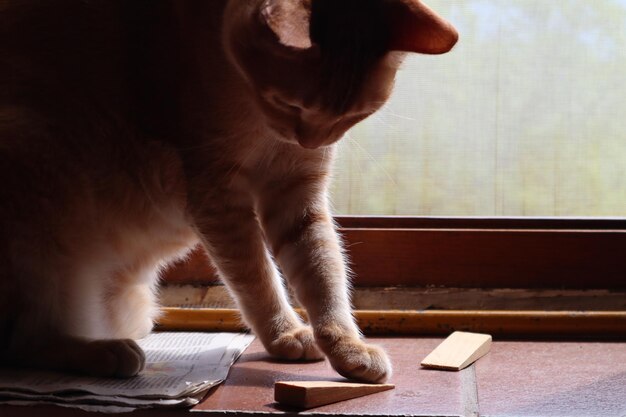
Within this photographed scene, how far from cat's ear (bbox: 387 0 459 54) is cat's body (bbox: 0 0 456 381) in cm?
5

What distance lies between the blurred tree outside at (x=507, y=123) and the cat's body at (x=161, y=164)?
33cm

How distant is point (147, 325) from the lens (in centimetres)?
159

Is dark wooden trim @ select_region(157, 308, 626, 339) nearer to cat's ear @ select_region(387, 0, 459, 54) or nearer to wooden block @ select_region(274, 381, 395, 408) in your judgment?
wooden block @ select_region(274, 381, 395, 408)

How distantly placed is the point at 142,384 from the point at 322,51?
54 cm

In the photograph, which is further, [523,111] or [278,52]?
[523,111]

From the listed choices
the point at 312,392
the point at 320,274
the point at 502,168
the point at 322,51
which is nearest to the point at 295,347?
the point at 320,274

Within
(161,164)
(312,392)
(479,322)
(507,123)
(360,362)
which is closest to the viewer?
(312,392)

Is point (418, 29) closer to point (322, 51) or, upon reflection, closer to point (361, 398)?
point (322, 51)

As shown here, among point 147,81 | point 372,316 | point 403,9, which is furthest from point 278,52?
point 372,316

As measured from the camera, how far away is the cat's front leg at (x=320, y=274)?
1.27m

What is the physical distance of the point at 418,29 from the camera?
121cm

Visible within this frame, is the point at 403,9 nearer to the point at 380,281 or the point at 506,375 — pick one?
the point at 506,375

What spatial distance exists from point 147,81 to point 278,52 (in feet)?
0.96

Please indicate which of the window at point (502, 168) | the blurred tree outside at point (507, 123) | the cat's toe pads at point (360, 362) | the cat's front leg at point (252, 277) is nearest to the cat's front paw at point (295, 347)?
the cat's front leg at point (252, 277)
